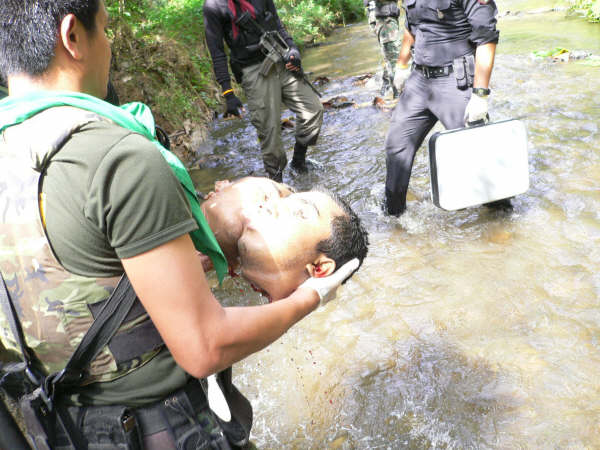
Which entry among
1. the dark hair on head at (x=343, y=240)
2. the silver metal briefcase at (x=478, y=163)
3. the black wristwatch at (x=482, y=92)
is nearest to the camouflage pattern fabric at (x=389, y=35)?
the black wristwatch at (x=482, y=92)

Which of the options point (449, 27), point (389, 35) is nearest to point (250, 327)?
point (449, 27)

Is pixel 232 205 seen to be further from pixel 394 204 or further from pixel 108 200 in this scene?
pixel 394 204

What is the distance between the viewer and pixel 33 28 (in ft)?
2.76

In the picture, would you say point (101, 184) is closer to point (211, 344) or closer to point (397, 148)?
point (211, 344)

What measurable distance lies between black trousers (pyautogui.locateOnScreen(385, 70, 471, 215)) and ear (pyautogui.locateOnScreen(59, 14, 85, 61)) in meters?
2.86

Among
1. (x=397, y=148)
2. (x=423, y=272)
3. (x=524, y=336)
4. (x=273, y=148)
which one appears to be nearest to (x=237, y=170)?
(x=273, y=148)

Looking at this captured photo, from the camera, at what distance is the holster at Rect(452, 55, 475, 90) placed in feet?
10.4

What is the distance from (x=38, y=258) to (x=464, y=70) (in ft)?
10.2

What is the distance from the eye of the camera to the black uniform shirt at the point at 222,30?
425 cm

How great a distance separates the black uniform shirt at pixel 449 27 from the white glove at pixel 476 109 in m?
0.37

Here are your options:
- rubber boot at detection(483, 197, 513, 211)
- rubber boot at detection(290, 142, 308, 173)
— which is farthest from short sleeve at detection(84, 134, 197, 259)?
rubber boot at detection(290, 142, 308, 173)

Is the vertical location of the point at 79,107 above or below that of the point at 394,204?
above

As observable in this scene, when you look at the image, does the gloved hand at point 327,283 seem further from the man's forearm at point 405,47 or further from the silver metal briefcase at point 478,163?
the man's forearm at point 405,47

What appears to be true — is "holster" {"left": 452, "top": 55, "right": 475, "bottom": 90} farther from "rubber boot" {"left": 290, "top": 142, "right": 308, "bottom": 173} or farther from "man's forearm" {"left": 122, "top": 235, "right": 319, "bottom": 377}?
"man's forearm" {"left": 122, "top": 235, "right": 319, "bottom": 377}
